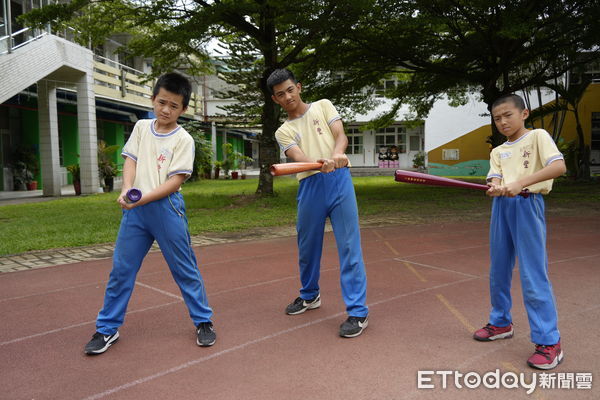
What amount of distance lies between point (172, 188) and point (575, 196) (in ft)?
46.5

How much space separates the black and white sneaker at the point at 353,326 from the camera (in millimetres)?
3641

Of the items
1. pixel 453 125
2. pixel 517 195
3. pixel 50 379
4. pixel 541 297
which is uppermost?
pixel 453 125

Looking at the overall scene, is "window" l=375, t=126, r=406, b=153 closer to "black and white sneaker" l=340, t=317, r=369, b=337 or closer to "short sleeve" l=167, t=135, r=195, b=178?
"black and white sneaker" l=340, t=317, r=369, b=337

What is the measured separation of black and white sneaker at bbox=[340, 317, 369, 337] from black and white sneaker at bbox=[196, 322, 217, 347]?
949 mm

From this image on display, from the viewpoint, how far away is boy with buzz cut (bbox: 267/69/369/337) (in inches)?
147

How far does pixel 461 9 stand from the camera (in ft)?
42.7

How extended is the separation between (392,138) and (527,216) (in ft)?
116

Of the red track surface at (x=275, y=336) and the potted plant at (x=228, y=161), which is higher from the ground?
the potted plant at (x=228, y=161)

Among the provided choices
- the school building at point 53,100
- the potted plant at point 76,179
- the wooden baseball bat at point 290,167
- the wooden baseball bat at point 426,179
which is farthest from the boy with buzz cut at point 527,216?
the potted plant at point 76,179

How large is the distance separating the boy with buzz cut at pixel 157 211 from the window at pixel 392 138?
34979 millimetres

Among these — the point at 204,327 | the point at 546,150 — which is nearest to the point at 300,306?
the point at 204,327

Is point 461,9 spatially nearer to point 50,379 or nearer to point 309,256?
point 309,256

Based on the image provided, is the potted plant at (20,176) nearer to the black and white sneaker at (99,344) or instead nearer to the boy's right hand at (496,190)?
the black and white sneaker at (99,344)

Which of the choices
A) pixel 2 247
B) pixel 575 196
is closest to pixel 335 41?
pixel 575 196
